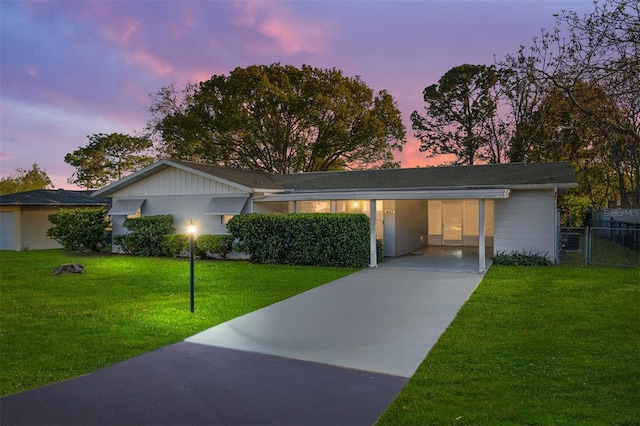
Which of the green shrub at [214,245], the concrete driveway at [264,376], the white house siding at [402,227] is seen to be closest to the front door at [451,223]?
the white house siding at [402,227]

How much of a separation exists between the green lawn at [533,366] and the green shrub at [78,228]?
629 inches

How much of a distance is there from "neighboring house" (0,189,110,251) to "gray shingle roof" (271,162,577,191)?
37.3 ft

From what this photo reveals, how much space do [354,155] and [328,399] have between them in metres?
28.6

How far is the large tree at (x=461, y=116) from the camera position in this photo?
31.8 metres

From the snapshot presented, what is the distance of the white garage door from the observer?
20.7m

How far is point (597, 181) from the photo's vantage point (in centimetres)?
3319

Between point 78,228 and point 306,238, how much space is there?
34.8 feet

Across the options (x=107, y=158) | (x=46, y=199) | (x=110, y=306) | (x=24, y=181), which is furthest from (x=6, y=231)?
(x=24, y=181)

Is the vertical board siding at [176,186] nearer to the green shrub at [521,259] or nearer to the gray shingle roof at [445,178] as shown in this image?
the gray shingle roof at [445,178]

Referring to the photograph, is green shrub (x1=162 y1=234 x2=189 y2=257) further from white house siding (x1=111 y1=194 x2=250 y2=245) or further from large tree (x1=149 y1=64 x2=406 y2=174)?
large tree (x1=149 y1=64 x2=406 y2=174)

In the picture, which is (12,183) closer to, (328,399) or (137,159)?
(137,159)

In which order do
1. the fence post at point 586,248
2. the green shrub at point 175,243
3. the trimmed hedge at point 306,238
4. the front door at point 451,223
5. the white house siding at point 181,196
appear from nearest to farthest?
the fence post at point 586,248, the trimmed hedge at point 306,238, the green shrub at point 175,243, the white house siding at point 181,196, the front door at point 451,223

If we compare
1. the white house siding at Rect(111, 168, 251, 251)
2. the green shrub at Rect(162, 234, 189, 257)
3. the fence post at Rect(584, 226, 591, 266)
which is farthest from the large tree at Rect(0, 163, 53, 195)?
the fence post at Rect(584, 226, 591, 266)

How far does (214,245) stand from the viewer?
51.2ft
